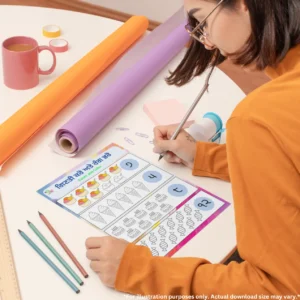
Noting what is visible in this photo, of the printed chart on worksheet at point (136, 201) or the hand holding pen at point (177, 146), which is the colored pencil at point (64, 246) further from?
the hand holding pen at point (177, 146)

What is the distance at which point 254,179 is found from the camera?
0.76 meters

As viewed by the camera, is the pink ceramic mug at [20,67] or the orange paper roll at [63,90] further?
the pink ceramic mug at [20,67]

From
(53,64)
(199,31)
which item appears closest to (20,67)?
(53,64)

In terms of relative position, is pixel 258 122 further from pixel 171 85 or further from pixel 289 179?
pixel 171 85

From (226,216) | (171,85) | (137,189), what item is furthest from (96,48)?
(226,216)

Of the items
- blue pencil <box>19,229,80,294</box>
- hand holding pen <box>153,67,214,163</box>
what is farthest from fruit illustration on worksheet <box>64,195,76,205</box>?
hand holding pen <box>153,67,214,163</box>

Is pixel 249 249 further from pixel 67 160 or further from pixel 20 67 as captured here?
pixel 20 67

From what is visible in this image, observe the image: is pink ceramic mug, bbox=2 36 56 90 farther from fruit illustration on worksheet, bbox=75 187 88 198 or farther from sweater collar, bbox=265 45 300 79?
sweater collar, bbox=265 45 300 79

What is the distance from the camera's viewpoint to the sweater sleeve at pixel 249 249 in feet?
2.47

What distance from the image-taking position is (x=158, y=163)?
43.2 inches

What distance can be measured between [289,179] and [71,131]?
19.6 inches

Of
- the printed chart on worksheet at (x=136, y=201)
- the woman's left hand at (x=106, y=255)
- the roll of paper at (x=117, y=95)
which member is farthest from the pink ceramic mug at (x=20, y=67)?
Result: the woman's left hand at (x=106, y=255)

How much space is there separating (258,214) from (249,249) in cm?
6

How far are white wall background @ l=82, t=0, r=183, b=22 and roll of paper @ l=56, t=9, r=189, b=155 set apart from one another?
4.37 feet
